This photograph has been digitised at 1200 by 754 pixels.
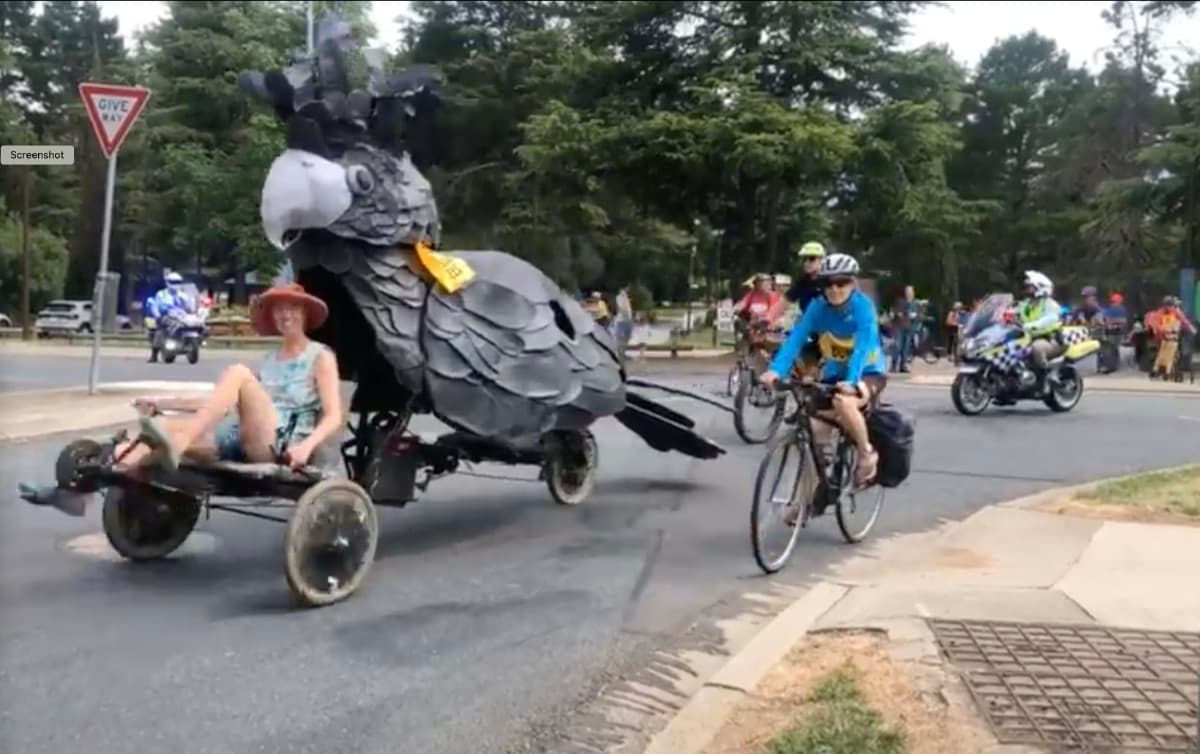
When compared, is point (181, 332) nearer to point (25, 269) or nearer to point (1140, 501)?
point (25, 269)

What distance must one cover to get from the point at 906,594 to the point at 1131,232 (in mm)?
23423

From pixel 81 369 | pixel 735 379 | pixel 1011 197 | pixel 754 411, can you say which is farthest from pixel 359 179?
pixel 1011 197

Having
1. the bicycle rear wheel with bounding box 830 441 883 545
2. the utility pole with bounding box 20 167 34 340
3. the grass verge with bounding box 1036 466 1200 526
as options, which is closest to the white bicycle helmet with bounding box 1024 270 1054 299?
the grass verge with bounding box 1036 466 1200 526

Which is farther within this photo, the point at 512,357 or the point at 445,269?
the point at 512,357

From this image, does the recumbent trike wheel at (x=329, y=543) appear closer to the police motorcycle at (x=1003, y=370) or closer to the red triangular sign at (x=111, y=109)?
the red triangular sign at (x=111, y=109)

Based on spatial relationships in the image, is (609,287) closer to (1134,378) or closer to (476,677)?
(1134,378)

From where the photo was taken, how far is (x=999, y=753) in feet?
13.9

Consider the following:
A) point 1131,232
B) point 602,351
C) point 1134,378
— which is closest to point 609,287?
point 1131,232

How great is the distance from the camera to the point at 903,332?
2275cm

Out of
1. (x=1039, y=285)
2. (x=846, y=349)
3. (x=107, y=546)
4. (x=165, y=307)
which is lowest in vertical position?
(x=107, y=546)

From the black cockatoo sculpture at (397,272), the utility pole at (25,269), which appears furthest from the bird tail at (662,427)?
the utility pole at (25,269)

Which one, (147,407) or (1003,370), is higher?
(1003,370)

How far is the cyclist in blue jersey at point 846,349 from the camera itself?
7.53 meters

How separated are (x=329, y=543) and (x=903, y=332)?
17.6m
